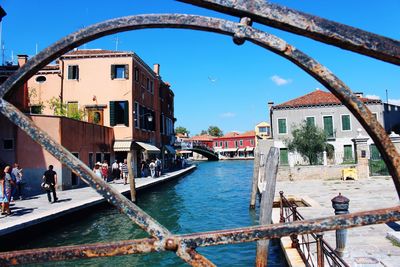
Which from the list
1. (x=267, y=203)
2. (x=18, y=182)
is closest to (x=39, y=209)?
(x=18, y=182)

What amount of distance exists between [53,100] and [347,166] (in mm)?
17393

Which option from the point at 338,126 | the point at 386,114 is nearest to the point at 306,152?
the point at 338,126

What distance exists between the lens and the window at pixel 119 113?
23281 millimetres

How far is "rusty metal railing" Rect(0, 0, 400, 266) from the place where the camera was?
4.35 ft

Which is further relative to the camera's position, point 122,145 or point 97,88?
point 97,88

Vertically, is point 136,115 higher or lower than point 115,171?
higher

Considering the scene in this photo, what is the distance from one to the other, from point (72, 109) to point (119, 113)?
2.77 metres

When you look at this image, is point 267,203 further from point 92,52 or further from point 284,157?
point 284,157

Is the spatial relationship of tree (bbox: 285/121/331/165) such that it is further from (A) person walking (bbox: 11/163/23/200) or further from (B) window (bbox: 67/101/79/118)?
(A) person walking (bbox: 11/163/23/200)

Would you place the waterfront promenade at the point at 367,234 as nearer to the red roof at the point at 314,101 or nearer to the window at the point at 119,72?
the window at the point at 119,72

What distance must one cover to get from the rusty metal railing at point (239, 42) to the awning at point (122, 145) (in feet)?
71.1

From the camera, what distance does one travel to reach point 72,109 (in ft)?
73.8

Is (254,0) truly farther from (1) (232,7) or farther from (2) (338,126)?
(2) (338,126)

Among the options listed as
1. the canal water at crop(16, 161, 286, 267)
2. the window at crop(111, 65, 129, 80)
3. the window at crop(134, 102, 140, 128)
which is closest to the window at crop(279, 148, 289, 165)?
the canal water at crop(16, 161, 286, 267)
